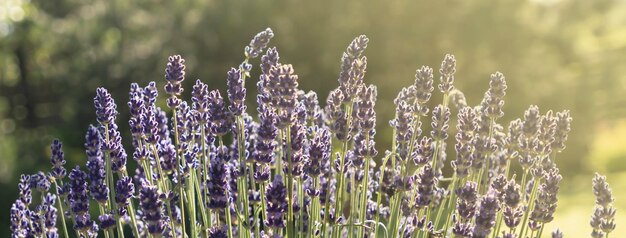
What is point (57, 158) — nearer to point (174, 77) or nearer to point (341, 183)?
point (174, 77)

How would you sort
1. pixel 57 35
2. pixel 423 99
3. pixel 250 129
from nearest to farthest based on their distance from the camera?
pixel 423 99, pixel 250 129, pixel 57 35

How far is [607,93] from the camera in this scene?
47.4 ft

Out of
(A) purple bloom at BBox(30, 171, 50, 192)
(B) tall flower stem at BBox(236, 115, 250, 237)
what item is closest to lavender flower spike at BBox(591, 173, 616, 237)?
(B) tall flower stem at BBox(236, 115, 250, 237)

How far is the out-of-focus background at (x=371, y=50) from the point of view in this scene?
425 inches

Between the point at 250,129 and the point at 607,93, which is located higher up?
the point at 607,93

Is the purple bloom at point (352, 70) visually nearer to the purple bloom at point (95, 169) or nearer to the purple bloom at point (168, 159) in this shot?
the purple bloom at point (168, 159)

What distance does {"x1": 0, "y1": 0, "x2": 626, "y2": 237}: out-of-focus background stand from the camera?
10.8m

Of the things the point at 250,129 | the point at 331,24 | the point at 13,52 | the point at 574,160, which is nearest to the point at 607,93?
the point at 574,160

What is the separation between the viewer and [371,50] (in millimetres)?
10828

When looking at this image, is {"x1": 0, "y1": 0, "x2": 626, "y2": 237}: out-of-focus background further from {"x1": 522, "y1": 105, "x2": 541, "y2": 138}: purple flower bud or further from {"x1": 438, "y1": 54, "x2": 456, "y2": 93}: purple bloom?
{"x1": 522, "y1": 105, "x2": 541, "y2": 138}: purple flower bud

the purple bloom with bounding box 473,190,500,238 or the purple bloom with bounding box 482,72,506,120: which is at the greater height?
the purple bloom with bounding box 482,72,506,120

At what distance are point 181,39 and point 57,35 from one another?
3.86 meters

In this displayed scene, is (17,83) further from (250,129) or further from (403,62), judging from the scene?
(250,129)

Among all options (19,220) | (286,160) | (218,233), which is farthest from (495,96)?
(19,220)
